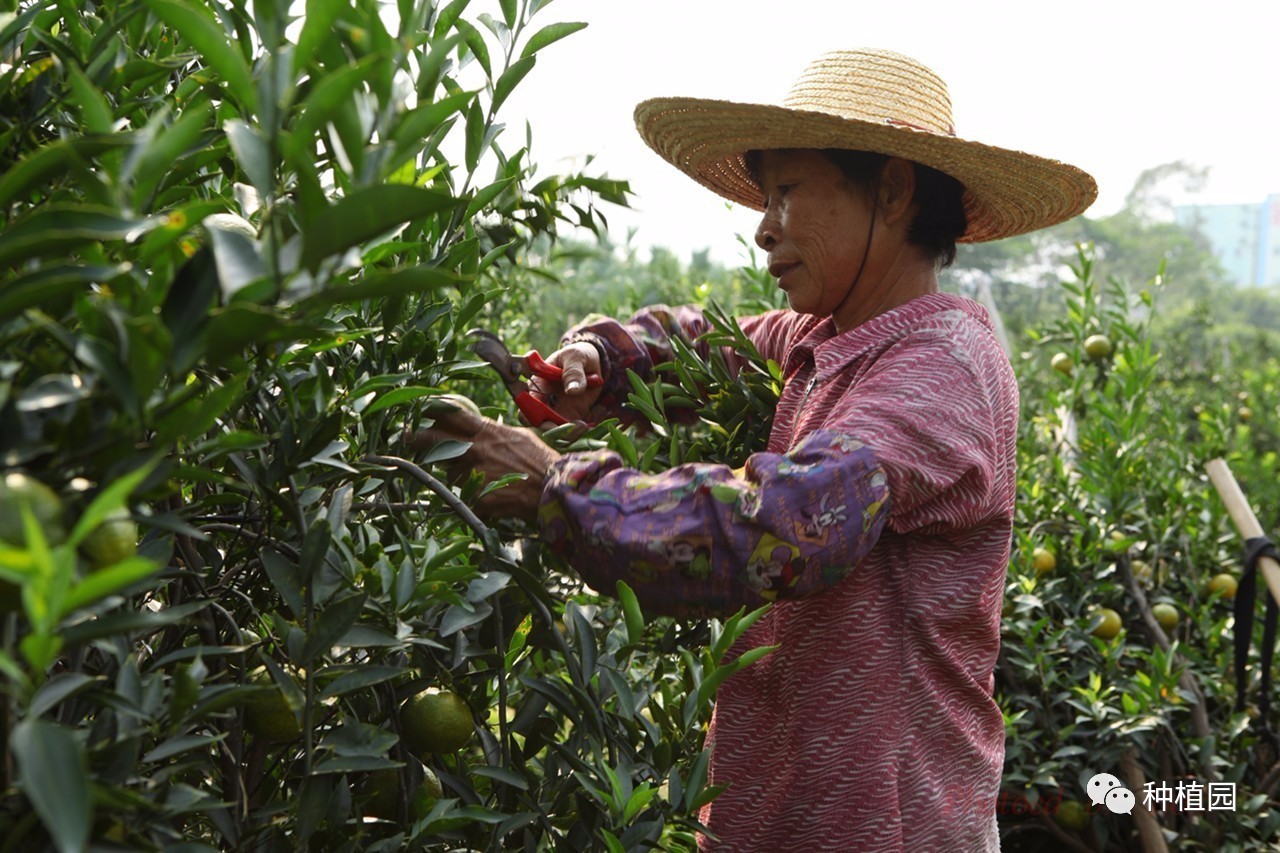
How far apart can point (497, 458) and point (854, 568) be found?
0.45 m

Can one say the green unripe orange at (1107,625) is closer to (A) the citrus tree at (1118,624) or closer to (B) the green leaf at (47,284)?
(A) the citrus tree at (1118,624)

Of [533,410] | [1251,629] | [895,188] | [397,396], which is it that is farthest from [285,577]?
[1251,629]

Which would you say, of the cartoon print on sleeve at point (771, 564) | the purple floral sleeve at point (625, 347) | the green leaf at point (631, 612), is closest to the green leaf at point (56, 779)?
the green leaf at point (631, 612)

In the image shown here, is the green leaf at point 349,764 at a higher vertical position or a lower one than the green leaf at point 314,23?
lower

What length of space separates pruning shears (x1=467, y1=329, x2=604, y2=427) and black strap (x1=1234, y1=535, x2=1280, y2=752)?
1.91 metres

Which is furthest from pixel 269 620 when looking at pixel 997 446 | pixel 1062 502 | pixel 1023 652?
pixel 1062 502

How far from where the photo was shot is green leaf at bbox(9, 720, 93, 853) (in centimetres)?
58

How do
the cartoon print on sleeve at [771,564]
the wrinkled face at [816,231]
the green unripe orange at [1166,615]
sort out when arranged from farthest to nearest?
the green unripe orange at [1166,615], the wrinkled face at [816,231], the cartoon print on sleeve at [771,564]

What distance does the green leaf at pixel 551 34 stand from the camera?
4.33 feet

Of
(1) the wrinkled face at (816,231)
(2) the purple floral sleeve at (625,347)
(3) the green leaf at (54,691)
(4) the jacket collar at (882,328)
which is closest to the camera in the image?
(3) the green leaf at (54,691)

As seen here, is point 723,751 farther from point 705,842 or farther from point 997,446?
point 997,446

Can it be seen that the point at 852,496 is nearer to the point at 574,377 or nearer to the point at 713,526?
the point at 713,526

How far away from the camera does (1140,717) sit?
9.32ft

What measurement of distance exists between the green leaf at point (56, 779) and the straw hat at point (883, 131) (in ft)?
4.26
